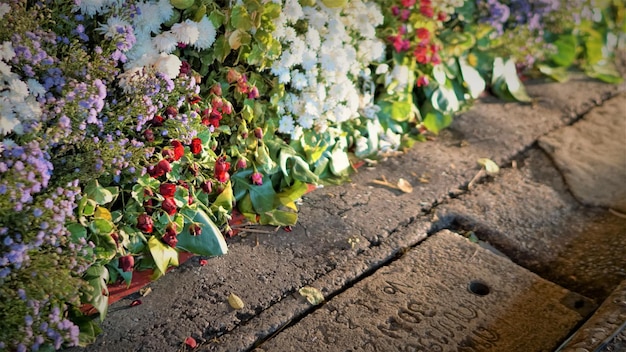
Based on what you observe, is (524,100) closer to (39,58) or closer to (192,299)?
(192,299)

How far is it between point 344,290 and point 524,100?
7.53 ft

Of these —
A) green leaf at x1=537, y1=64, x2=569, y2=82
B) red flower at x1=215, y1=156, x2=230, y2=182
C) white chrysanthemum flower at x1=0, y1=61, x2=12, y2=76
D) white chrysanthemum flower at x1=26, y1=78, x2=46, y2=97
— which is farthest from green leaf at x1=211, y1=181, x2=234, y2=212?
green leaf at x1=537, y1=64, x2=569, y2=82

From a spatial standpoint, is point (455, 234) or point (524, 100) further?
point (524, 100)

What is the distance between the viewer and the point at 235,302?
91.7 inches

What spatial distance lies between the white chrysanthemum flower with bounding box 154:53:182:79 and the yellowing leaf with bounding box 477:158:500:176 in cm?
184

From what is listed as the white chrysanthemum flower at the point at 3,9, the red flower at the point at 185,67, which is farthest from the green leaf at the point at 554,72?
the white chrysanthemum flower at the point at 3,9

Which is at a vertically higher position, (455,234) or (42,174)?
(42,174)

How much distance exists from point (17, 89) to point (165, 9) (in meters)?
0.65

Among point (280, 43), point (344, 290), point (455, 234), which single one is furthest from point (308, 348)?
point (280, 43)

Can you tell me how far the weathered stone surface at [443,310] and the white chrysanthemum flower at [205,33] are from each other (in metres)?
1.14

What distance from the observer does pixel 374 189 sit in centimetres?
312

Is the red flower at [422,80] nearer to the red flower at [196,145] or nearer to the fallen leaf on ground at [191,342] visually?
the red flower at [196,145]

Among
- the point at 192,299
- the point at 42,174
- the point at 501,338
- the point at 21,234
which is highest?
the point at 42,174

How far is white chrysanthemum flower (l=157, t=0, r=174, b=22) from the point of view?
237 cm
